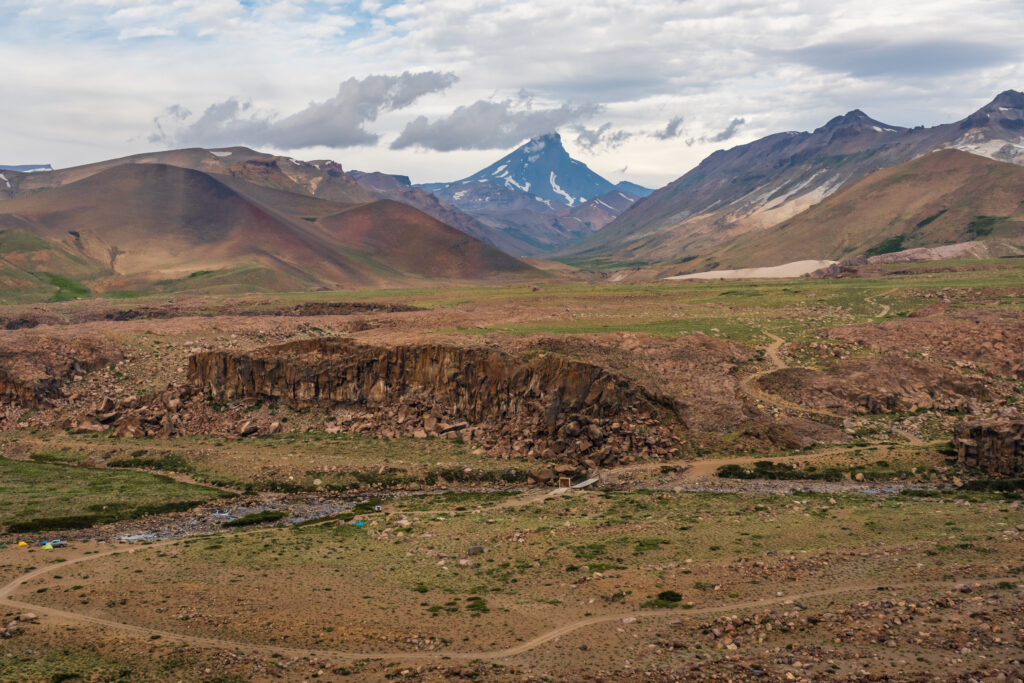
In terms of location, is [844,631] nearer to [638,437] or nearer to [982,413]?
[638,437]

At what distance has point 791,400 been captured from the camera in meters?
69.4

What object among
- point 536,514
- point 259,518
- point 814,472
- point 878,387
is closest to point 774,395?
point 878,387

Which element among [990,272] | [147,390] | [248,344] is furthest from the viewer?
[990,272]

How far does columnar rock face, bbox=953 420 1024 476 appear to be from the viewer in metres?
55.3

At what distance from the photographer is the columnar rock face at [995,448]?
181 feet

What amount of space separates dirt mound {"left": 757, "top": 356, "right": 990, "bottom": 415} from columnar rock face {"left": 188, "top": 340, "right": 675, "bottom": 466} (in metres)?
12.5

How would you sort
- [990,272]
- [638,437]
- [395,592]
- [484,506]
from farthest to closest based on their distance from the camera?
[990,272] → [638,437] → [484,506] → [395,592]

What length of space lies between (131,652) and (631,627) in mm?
19236

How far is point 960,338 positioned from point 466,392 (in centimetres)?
4825

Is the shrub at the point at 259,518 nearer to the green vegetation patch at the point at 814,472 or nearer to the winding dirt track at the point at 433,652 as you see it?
the winding dirt track at the point at 433,652

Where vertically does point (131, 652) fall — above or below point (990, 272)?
below

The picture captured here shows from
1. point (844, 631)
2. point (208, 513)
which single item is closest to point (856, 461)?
point (844, 631)

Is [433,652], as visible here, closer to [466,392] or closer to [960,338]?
[466,392]

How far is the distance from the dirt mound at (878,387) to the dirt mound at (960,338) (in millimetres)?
4357
